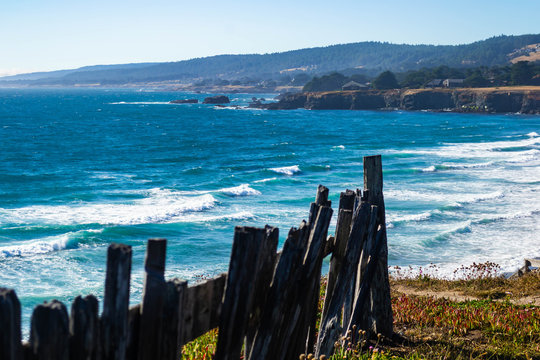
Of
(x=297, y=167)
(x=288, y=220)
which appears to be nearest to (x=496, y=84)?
(x=297, y=167)

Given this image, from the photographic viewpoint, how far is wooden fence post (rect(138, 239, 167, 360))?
109 inches

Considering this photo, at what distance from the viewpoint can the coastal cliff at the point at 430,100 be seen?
354 feet

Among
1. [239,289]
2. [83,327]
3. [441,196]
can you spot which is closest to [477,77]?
[441,196]

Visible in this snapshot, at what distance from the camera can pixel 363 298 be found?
5562 mm

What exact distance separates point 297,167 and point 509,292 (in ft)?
93.3

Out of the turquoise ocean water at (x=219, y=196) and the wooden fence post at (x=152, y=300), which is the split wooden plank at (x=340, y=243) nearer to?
the wooden fence post at (x=152, y=300)

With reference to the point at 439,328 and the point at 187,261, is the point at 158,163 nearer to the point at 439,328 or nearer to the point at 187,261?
the point at 187,261

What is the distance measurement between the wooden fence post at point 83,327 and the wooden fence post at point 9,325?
0.24 meters

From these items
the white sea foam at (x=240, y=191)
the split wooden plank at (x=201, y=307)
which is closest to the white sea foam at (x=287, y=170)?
A: the white sea foam at (x=240, y=191)

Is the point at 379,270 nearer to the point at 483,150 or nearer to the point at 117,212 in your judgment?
the point at 117,212

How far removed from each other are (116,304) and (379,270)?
3.93 m

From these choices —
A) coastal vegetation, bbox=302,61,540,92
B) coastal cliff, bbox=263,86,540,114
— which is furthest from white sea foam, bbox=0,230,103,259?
coastal vegetation, bbox=302,61,540,92

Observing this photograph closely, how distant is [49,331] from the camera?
2410 millimetres

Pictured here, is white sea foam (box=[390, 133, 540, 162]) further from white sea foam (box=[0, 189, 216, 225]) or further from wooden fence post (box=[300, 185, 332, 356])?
wooden fence post (box=[300, 185, 332, 356])
